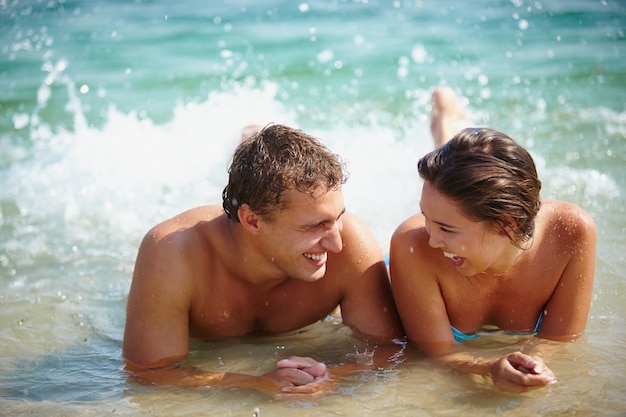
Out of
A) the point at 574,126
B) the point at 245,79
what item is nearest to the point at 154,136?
the point at 245,79

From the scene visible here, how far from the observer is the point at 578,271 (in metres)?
4.34

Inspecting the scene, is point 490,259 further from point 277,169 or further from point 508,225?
point 277,169

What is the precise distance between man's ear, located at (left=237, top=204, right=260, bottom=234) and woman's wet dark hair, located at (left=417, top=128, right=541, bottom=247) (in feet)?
3.07

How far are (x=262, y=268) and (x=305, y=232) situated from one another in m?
0.41

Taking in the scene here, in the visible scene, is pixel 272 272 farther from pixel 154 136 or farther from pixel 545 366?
pixel 154 136

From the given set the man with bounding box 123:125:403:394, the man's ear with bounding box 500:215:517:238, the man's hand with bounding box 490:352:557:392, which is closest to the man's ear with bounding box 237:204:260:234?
the man with bounding box 123:125:403:394

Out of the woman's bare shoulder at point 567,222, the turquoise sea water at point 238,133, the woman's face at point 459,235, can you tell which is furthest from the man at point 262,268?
the woman's bare shoulder at point 567,222

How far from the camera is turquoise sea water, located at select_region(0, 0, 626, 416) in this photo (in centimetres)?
423

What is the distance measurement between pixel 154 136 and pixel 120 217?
2.66m

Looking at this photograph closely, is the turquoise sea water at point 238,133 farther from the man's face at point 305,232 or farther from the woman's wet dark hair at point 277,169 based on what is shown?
the woman's wet dark hair at point 277,169

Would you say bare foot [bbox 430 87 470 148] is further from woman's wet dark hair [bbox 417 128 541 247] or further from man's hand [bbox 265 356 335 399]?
man's hand [bbox 265 356 335 399]

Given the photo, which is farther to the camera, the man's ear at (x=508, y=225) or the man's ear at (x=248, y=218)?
the man's ear at (x=248, y=218)

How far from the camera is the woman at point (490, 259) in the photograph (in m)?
3.89

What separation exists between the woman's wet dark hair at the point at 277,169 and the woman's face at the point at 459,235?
1.64 feet
